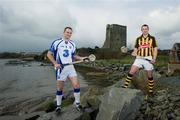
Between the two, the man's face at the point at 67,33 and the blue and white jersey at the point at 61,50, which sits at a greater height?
the man's face at the point at 67,33

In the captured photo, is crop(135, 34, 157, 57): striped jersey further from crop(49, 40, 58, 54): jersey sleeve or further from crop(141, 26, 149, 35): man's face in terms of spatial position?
crop(49, 40, 58, 54): jersey sleeve

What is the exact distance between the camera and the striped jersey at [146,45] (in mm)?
11039

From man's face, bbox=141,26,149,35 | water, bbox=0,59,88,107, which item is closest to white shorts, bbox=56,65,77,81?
man's face, bbox=141,26,149,35

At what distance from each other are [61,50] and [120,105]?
2699 millimetres

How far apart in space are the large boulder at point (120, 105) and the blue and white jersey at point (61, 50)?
73.8 inches

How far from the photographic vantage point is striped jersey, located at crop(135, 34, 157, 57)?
36.2ft

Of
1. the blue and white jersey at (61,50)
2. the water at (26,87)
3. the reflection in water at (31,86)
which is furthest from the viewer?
the reflection in water at (31,86)

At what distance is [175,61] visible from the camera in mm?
24141

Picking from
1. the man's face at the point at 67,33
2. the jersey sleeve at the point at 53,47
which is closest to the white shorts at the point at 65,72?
the jersey sleeve at the point at 53,47

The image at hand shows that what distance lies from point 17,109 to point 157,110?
36.5 ft

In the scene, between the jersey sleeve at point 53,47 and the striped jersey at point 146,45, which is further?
the striped jersey at point 146,45

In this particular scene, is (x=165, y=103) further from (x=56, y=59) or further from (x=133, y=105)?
(x=56, y=59)

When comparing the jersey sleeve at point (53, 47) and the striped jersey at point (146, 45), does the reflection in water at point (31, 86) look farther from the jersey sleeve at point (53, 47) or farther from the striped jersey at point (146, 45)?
the striped jersey at point (146, 45)

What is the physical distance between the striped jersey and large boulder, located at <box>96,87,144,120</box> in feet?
7.18
